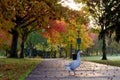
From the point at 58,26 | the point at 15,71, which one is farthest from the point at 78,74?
the point at 58,26

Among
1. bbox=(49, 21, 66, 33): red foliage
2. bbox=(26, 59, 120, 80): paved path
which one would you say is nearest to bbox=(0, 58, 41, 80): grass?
bbox=(26, 59, 120, 80): paved path

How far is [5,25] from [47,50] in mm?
69069

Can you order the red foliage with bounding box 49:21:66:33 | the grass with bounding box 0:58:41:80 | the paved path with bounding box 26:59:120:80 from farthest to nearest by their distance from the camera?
the red foliage with bounding box 49:21:66:33 → the grass with bounding box 0:58:41:80 → the paved path with bounding box 26:59:120:80

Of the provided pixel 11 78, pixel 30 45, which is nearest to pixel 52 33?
pixel 30 45

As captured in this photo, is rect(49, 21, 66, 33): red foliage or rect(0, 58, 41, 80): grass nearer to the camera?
rect(0, 58, 41, 80): grass

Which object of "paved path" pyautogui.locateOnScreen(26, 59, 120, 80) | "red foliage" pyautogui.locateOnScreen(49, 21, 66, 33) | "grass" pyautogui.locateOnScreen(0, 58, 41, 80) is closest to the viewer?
"paved path" pyautogui.locateOnScreen(26, 59, 120, 80)

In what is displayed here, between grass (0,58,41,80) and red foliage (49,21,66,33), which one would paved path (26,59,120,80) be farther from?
red foliage (49,21,66,33)

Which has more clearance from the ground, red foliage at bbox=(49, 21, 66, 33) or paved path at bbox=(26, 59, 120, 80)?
red foliage at bbox=(49, 21, 66, 33)

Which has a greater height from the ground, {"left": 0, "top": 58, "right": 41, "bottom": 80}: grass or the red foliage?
the red foliage

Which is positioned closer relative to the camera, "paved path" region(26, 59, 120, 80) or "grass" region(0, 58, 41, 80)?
"paved path" region(26, 59, 120, 80)

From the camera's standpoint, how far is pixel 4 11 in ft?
70.3

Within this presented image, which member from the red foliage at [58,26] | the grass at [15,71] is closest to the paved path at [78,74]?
the grass at [15,71]

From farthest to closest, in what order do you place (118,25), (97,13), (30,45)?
(30,45) < (97,13) < (118,25)

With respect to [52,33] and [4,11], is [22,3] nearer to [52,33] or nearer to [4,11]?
[4,11]
